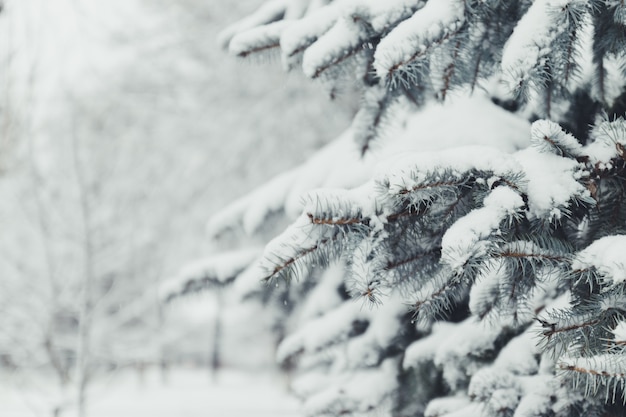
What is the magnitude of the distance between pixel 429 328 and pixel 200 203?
305 inches

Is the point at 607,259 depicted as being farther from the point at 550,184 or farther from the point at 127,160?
the point at 127,160

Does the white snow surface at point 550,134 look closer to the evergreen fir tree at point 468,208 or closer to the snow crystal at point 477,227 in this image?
the evergreen fir tree at point 468,208

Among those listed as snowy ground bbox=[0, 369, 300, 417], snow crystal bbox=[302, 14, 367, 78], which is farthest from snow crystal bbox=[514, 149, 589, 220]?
snowy ground bbox=[0, 369, 300, 417]

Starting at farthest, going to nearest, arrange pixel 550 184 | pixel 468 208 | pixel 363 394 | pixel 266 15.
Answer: pixel 266 15 → pixel 363 394 → pixel 468 208 → pixel 550 184

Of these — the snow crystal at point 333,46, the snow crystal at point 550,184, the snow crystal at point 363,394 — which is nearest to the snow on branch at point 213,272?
the snow crystal at point 363,394

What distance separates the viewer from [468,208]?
1208 mm

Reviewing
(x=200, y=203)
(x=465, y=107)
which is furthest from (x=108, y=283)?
(x=465, y=107)

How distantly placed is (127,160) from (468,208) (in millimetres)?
5899

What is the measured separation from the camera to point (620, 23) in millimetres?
1275

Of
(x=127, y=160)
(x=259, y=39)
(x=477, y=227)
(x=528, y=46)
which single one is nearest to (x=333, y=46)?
(x=259, y=39)

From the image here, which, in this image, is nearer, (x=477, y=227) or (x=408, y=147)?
(x=477, y=227)

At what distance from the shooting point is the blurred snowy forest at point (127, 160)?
3.98m

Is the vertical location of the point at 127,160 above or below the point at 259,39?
above

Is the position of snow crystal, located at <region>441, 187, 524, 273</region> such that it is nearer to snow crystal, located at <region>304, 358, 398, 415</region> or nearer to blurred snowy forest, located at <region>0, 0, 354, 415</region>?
snow crystal, located at <region>304, 358, 398, 415</region>
